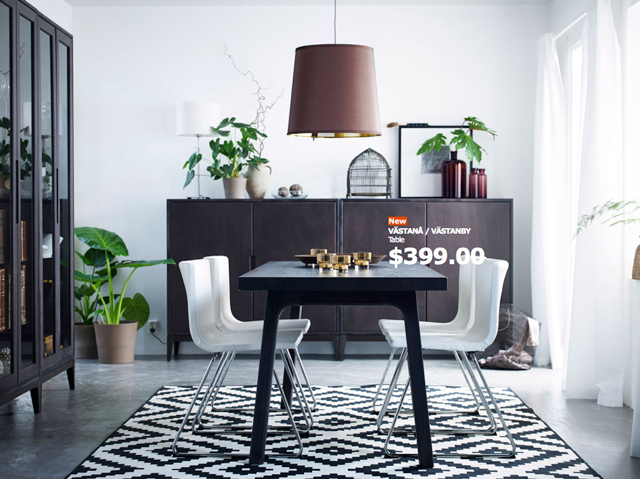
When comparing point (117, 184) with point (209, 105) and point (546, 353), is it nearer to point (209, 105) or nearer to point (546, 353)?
point (209, 105)

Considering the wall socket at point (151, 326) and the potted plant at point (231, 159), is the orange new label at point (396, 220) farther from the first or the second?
the wall socket at point (151, 326)

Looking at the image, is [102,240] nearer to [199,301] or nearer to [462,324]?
[199,301]

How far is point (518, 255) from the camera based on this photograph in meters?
5.73

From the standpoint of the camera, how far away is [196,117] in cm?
535

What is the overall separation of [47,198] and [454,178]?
9.85 ft

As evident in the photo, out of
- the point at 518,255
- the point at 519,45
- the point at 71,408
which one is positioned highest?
the point at 519,45

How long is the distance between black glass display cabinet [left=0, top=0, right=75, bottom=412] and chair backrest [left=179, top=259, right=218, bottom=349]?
100 cm

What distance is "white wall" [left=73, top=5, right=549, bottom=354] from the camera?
225 inches

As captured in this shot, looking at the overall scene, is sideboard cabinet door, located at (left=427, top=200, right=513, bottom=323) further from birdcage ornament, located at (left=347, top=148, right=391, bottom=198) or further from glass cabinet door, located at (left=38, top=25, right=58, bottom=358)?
glass cabinet door, located at (left=38, top=25, right=58, bottom=358)

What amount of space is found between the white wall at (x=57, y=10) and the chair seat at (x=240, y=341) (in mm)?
3222

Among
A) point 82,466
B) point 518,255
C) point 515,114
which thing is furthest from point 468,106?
point 82,466

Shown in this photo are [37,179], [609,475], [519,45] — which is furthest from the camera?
[519,45]

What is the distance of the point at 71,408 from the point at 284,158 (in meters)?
2.69
